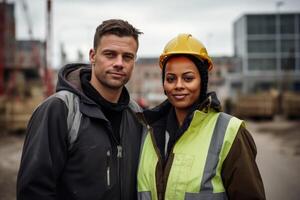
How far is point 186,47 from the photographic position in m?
3.10

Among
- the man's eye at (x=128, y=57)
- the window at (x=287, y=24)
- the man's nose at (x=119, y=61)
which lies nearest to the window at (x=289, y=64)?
the window at (x=287, y=24)

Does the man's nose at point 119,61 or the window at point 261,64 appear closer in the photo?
the man's nose at point 119,61

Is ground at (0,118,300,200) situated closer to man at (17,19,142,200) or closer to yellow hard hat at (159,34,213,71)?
man at (17,19,142,200)

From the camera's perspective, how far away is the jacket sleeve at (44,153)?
2932mm

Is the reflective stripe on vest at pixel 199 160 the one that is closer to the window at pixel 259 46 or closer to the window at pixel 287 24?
the window at pixel 259 46

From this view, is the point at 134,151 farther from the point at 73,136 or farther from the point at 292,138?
the point at 292,138

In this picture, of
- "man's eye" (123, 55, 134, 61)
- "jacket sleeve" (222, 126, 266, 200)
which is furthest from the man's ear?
"jacket sleeve" (222, 126, 266, 200)

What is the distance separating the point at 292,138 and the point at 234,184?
16.7 metres

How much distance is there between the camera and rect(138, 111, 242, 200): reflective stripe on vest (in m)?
2.84

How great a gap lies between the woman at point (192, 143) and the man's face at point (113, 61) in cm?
32

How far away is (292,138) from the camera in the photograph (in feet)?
61.1

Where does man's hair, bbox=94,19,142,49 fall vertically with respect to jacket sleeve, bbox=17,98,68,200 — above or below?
above

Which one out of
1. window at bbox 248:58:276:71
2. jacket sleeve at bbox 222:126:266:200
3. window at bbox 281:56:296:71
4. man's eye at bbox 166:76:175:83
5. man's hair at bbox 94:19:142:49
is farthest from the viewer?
window at bbox 248:58:276:71

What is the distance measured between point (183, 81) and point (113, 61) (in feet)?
1.99
